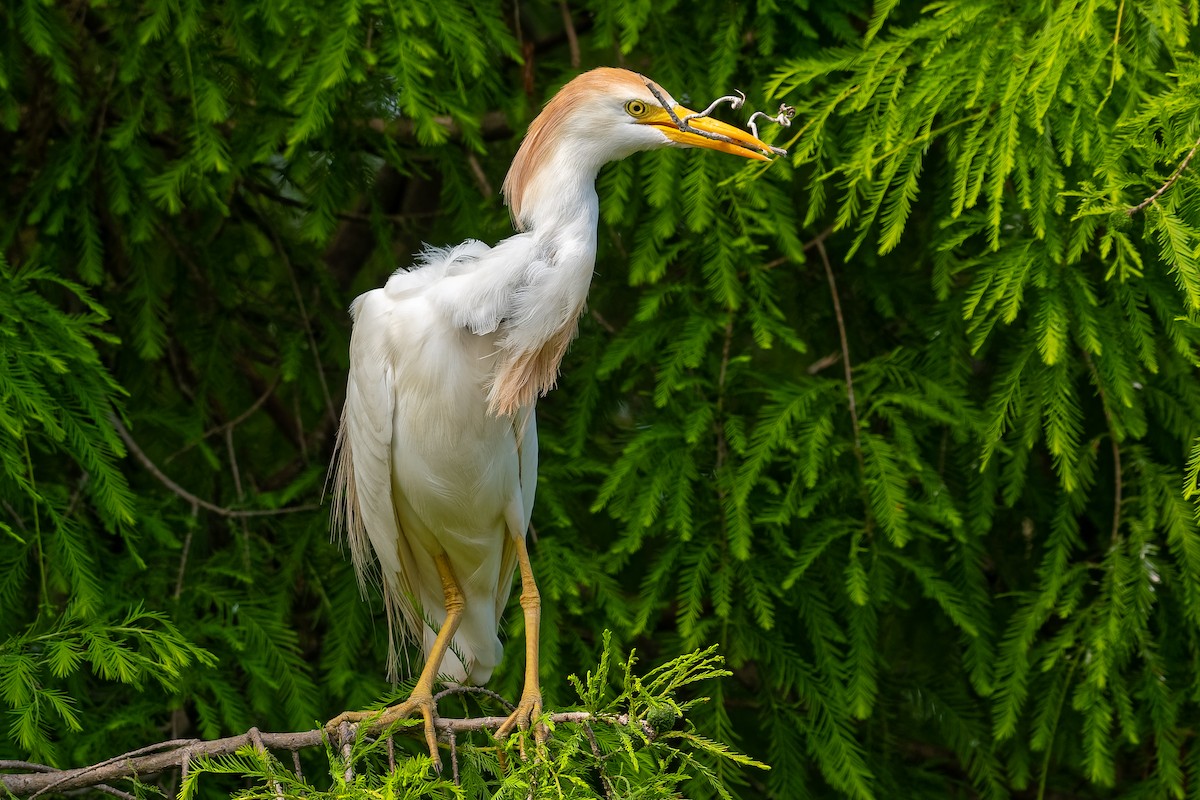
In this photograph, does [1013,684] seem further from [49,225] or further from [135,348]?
[49,225]

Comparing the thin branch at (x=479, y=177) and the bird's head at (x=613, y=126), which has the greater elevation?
the bird's head at (x=613, y=126)

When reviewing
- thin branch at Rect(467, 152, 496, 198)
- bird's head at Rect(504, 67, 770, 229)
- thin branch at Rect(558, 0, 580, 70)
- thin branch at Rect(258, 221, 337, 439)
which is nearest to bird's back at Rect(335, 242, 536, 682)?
bird's head at Rect(504, 67, 770, 229)

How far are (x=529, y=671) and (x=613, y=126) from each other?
112 centimetres

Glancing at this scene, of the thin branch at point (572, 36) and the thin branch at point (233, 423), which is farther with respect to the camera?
the thin branch at point (572, 36)

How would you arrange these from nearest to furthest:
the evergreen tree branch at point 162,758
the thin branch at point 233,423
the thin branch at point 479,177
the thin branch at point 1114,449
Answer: the evergreen tree branch at point 162,758 < the thin branch at point 1114,449 < the thin branch at point 233,423 < the thin branch at point 479,177

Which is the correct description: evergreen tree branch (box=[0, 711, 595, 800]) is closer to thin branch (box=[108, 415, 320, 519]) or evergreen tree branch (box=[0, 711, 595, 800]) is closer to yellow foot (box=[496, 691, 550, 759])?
yellow foot (box=[496, 691, 550, 759])

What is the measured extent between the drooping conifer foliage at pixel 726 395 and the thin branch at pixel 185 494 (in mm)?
26

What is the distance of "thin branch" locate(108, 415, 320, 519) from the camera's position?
336cm

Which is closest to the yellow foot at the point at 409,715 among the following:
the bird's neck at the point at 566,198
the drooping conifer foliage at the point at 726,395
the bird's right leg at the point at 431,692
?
the bird's right leg at the point at 431,692

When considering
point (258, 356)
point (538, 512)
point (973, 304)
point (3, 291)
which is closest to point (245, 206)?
point (258, 356)

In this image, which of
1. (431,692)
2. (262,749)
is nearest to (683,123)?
(431,692)

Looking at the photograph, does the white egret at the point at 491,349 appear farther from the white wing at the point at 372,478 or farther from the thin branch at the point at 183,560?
the thin branch at the point at 183,560

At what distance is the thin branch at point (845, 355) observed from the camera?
3094 millimetres

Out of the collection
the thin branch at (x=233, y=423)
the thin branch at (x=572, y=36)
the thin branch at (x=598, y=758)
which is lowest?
the thin branch at (x=598, y=758)
